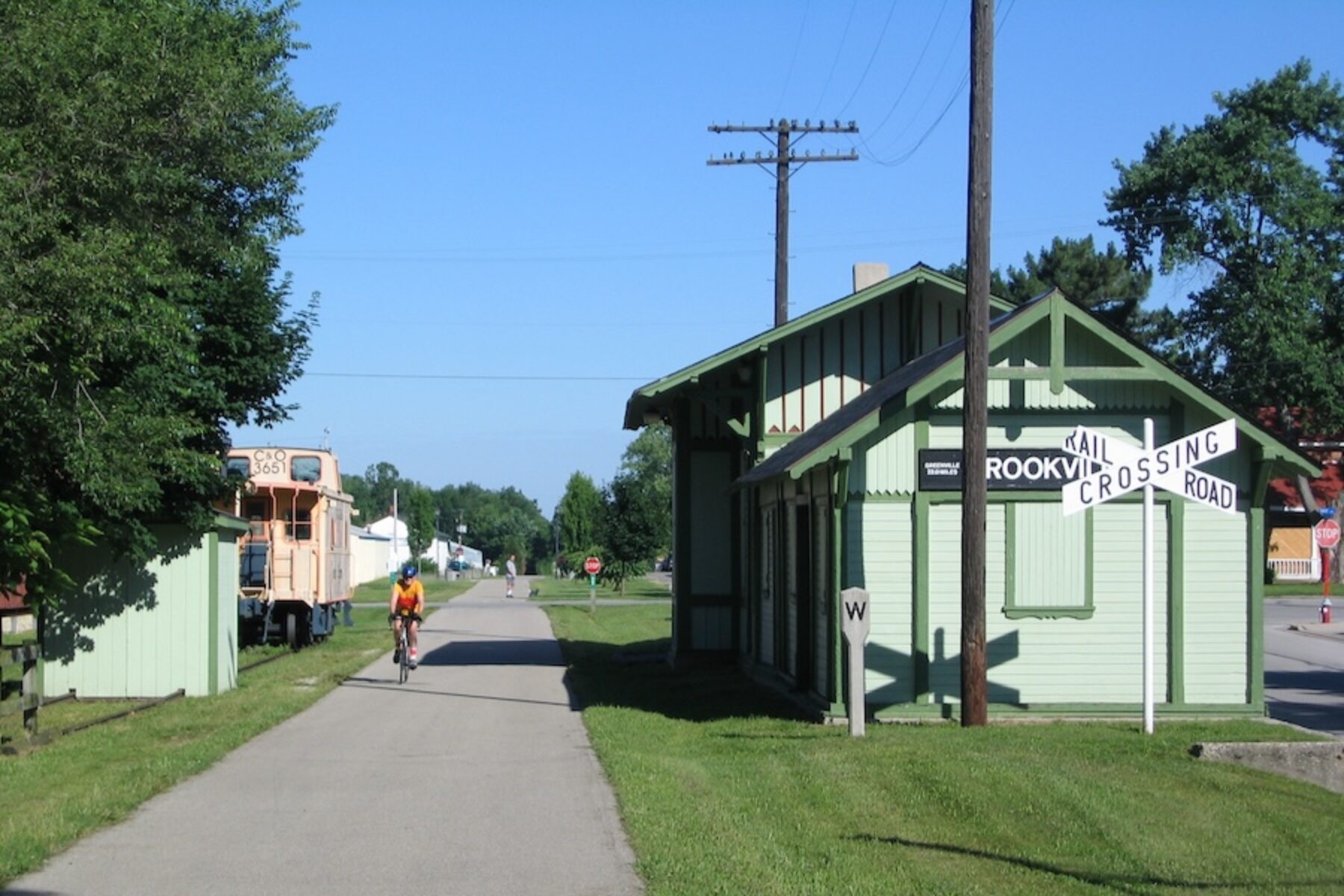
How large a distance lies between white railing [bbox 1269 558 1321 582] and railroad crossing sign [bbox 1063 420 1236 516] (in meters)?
61.5

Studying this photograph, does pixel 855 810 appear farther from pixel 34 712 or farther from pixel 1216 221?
pixel 1216 221

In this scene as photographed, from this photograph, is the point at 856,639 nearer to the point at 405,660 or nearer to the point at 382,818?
the point at 382,818

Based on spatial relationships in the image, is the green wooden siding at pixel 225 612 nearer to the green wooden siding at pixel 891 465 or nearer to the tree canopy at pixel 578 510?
the green wooden siding at pixel 891 465

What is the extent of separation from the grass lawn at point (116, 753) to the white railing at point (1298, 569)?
5734 centimetres

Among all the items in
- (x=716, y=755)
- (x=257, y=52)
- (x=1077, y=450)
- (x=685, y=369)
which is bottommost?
(x=716, y=755)

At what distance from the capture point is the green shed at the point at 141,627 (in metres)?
20.1

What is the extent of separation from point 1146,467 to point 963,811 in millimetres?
5268

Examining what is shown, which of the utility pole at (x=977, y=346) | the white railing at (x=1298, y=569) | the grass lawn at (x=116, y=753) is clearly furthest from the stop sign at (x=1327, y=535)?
the utility pole at (x=977, y=346)

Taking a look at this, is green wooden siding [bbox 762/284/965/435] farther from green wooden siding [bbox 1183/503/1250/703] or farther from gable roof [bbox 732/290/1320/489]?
green wooden siding [bbox 1183/503/1250/703]

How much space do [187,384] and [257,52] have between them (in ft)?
25.7

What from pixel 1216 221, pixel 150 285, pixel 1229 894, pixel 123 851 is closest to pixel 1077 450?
pixel 1229 894

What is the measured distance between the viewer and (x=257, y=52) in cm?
2578

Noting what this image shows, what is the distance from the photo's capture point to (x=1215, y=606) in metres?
16.7

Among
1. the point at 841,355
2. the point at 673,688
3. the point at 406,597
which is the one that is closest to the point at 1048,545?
the point at 841,355
